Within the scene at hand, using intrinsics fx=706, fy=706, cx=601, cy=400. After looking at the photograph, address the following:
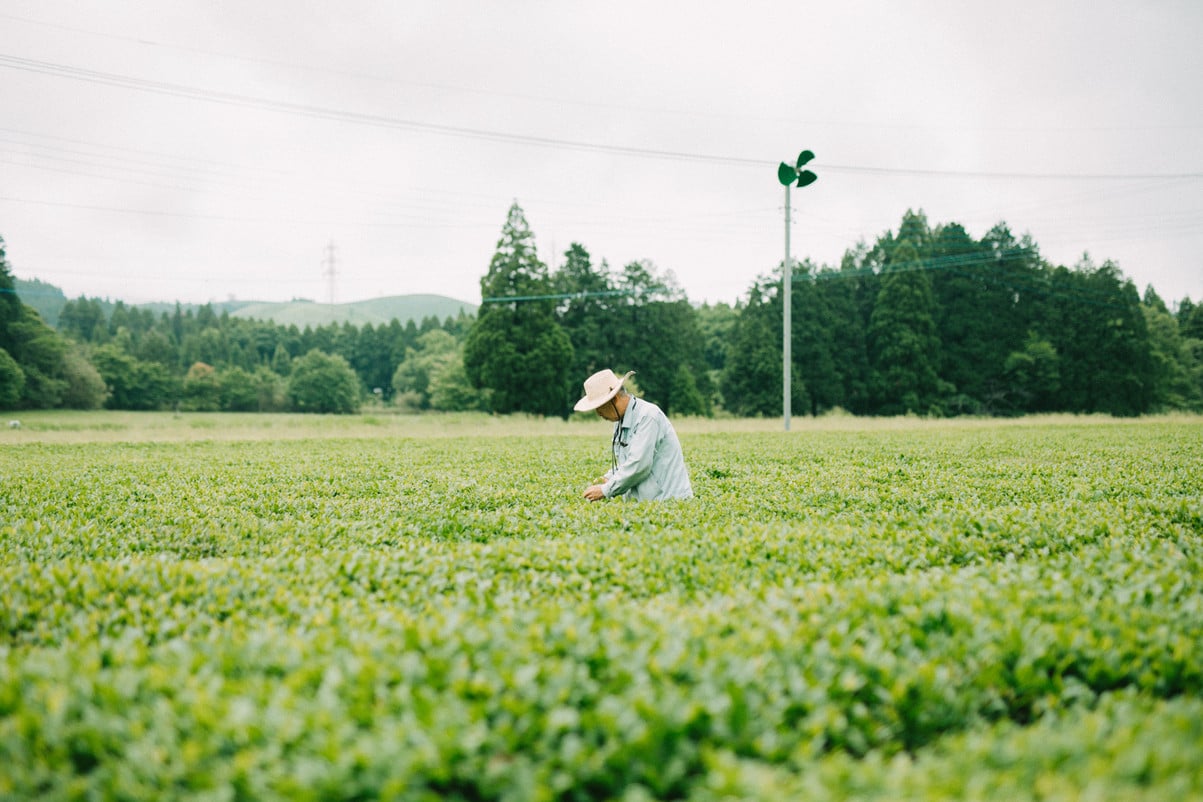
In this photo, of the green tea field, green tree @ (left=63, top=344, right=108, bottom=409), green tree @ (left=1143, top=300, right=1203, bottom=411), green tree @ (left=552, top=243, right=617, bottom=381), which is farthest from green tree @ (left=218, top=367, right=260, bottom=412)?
green tree @ (left=1143, top=300, right=1203, bottom=411)

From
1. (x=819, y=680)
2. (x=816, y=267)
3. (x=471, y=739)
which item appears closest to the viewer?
(x=471, y=739)

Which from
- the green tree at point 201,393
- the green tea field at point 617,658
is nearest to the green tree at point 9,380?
the green tree at point 201,393

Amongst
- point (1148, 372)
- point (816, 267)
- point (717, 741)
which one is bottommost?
point (717, 741)

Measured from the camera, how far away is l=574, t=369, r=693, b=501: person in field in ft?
27.9

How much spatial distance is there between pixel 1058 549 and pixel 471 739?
6224 millimetres

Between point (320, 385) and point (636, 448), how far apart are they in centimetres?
9381

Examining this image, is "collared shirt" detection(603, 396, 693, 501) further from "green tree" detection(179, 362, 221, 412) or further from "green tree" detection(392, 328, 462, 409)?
"green tree" detection(179, 362, 221, 412)

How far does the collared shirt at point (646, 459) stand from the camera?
848cm

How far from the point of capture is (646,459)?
28.1 feet

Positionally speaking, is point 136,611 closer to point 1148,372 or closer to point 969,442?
point 969,442

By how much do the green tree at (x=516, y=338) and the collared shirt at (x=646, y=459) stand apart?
→ 40.1m

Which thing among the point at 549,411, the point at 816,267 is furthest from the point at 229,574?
the point at 816,267

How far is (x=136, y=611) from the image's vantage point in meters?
4.76

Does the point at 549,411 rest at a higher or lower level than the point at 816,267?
lower
